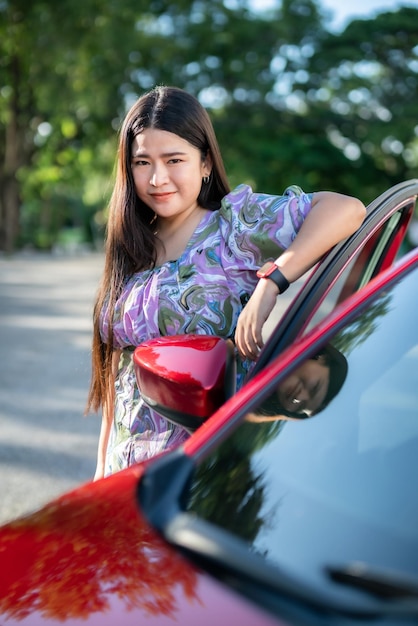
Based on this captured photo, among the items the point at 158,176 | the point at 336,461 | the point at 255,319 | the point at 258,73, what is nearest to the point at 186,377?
the point at 255,319

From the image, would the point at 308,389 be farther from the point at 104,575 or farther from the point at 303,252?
the point at 303,252

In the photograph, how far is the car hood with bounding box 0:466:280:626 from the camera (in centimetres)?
108

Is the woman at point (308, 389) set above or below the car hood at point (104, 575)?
above

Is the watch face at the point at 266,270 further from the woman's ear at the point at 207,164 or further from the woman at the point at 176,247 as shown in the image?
the woman's ear at the point at 207,164

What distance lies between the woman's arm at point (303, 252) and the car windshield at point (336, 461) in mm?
392

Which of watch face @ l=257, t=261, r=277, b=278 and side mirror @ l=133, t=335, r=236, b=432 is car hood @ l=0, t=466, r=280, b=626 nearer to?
side mirror @ l=133, t=335, r=236, b=432

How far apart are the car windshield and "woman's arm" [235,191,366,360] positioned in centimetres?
39

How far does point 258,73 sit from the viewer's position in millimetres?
27578

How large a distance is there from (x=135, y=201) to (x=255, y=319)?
58 cm

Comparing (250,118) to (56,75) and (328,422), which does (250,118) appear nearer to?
(56,75)

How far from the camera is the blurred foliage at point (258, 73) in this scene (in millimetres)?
26344

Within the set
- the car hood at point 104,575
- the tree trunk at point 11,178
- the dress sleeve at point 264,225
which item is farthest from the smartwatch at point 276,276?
the tree trunk at point 11,178

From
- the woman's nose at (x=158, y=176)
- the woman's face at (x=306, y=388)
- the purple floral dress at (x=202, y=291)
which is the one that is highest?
the woman's nose at (x=158, y=176)

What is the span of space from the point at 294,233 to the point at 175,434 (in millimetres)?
532
